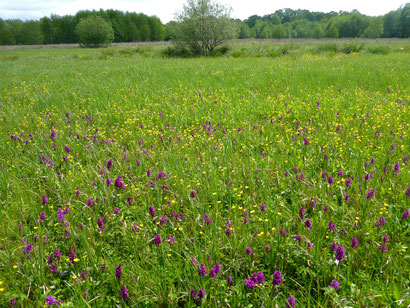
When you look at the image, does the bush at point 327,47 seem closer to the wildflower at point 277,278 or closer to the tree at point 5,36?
the wildflower at point 277,278

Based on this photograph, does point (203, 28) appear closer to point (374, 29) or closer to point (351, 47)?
point (351, 47)

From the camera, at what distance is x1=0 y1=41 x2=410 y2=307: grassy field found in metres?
1.82

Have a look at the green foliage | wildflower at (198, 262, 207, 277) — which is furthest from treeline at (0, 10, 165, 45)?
wildflower at (198, 262, 207, 277)

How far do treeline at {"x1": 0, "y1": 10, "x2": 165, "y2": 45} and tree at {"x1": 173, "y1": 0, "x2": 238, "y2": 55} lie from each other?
83151 millimetres

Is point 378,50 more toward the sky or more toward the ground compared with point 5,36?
more toward the ground

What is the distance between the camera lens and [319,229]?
2.29 meters

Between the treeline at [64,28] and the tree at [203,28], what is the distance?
83.2m

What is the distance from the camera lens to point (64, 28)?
104562mm

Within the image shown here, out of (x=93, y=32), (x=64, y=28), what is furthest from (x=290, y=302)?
(x=64, y=28)

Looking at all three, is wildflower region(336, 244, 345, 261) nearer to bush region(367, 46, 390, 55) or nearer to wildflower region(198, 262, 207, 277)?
wildflower region(198, 262, 207, 277)

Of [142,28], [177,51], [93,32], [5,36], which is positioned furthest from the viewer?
[142,28]

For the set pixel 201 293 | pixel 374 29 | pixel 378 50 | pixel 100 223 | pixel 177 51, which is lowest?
pixel 201 293

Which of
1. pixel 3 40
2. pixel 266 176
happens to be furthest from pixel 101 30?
pixel 266 176

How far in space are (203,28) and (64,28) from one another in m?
103
